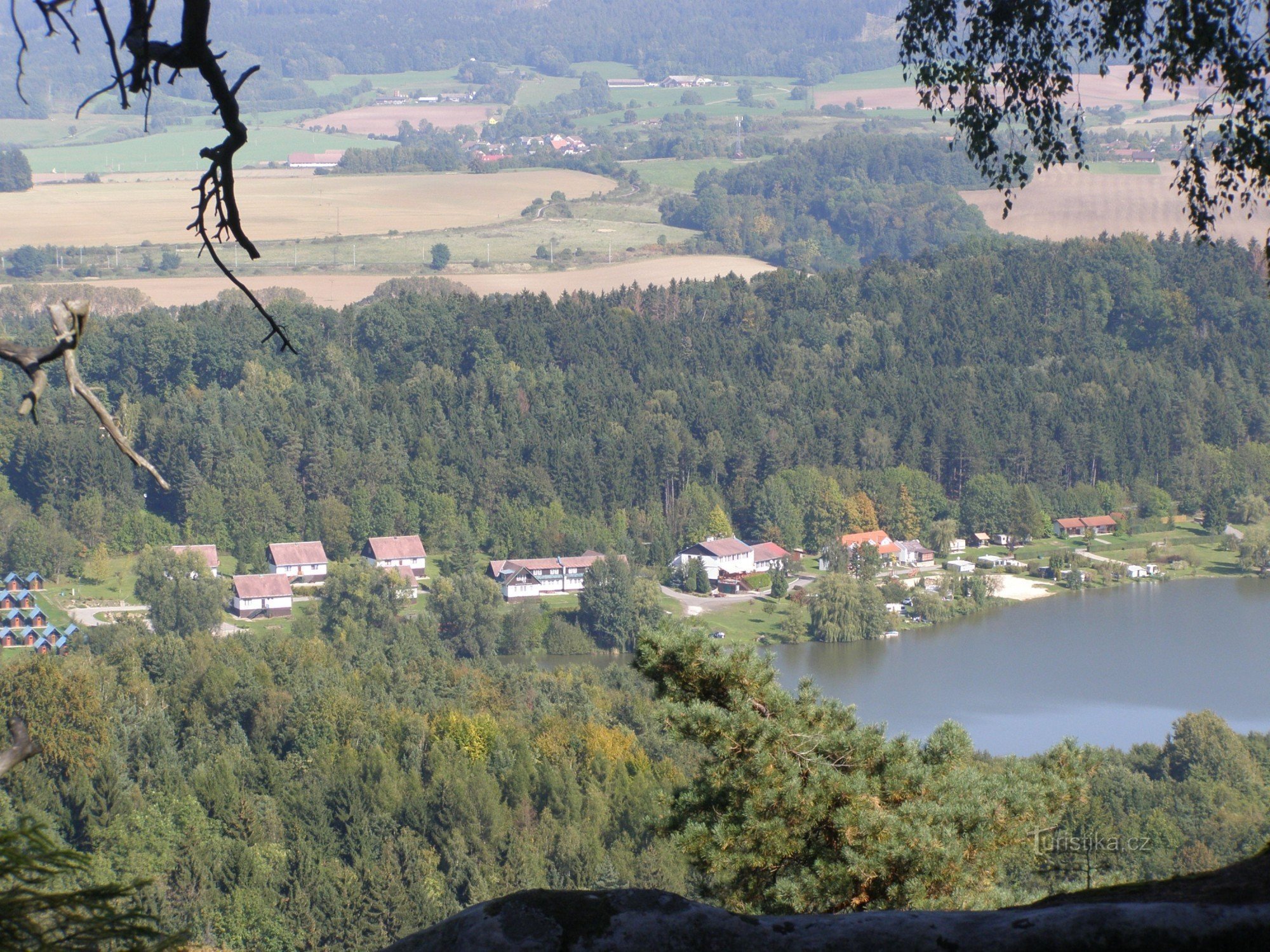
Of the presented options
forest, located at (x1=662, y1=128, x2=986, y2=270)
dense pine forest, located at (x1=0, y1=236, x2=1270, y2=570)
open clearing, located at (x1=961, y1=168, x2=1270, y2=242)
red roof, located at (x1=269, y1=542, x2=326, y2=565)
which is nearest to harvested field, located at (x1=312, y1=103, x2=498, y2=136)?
forest, located at (x1=662, y1=128, x2=986, y2=270)

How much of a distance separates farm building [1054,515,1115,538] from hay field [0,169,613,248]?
39.5m

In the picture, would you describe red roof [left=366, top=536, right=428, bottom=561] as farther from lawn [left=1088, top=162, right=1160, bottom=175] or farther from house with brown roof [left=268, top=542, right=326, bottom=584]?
lawn [left=1088, top=162, right=1160, bottom=175]

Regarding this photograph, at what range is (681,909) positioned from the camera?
3.22 meters

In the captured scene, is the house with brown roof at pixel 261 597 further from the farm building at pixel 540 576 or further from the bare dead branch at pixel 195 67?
the bare dead branch at pixel 195 67

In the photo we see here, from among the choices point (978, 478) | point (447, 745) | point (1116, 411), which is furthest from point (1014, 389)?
point (447, 745)

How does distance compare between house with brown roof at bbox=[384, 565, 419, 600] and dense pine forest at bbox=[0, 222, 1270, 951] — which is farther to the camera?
house with brown roof at bbox=[384, 565, 419, 600]

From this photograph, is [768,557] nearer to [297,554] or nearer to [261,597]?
[297,554]

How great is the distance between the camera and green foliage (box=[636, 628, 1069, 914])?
6.34 m

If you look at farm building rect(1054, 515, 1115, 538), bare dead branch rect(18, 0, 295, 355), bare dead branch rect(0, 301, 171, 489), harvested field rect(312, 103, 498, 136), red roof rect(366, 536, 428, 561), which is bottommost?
farm building rect(1054, 515, 1115, 538)

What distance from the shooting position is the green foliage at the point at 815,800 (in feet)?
20.8

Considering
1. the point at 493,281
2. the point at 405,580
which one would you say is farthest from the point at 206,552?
the point at 493,281

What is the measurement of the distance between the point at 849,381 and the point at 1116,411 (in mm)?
9797

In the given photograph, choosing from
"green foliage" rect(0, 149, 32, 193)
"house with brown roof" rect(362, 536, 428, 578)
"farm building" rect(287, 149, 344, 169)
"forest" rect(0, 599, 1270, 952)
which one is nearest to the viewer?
"forest" rect(0, 599, 1270, 952)

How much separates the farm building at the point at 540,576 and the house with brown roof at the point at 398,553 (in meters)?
2.18
